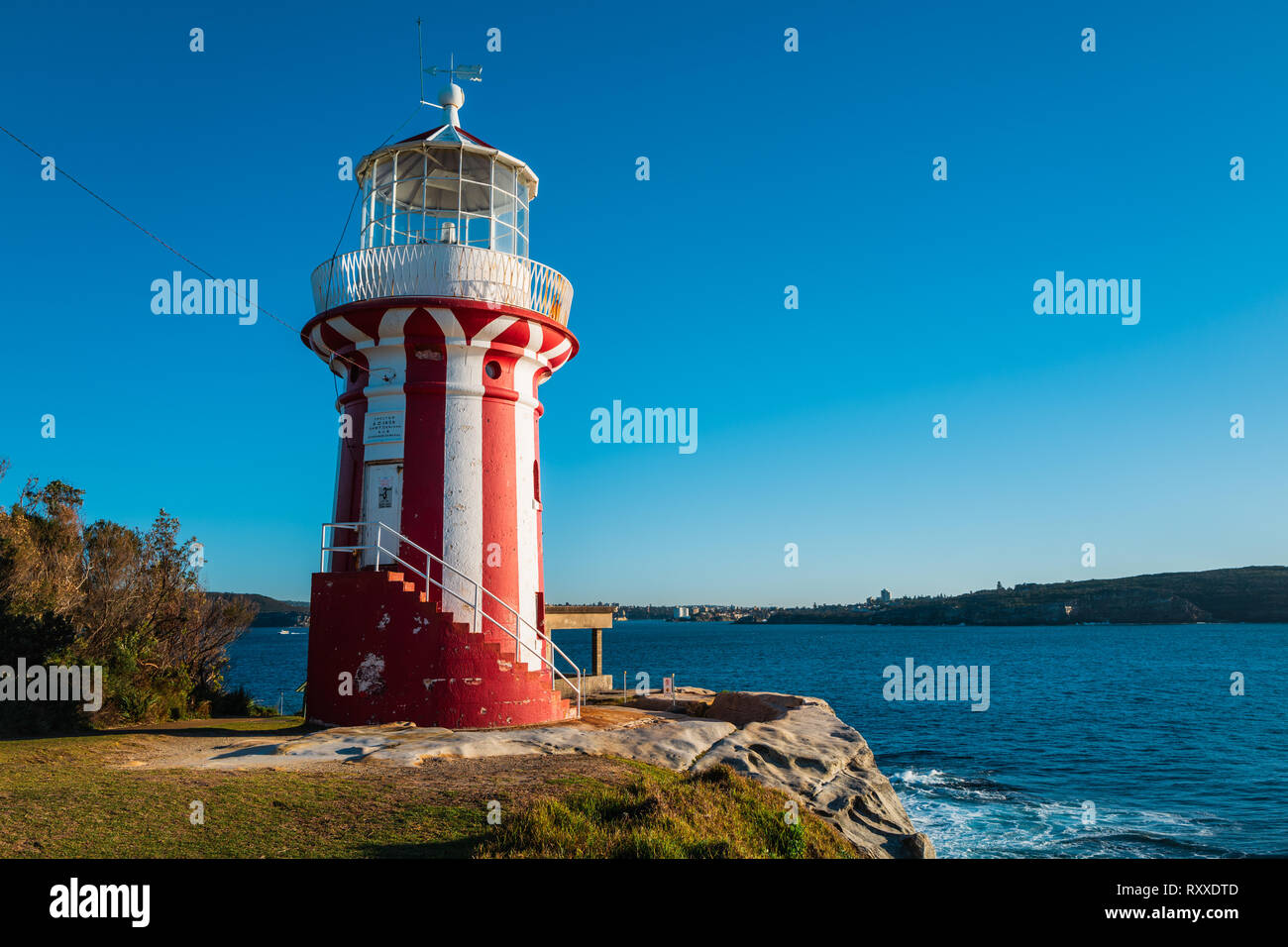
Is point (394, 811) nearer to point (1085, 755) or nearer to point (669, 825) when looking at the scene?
point (669, 825)

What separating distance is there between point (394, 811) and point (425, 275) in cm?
1001

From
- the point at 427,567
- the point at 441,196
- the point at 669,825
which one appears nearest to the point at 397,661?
the point at 427,567

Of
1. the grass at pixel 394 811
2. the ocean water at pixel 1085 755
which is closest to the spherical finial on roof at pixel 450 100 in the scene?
the grass at pixel 394 811

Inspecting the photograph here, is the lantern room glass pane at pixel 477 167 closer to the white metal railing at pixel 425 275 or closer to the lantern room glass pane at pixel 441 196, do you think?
the lantern room glass pane at pixel 441 196

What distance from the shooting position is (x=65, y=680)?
48.2 ft

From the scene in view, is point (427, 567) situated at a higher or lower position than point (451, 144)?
lower

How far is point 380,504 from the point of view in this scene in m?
15.8

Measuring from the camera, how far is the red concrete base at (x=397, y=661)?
1433 centimetres

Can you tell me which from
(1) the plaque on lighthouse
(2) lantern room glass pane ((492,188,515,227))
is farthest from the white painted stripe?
(2) lantern room glass pane ((492,188,515,227))

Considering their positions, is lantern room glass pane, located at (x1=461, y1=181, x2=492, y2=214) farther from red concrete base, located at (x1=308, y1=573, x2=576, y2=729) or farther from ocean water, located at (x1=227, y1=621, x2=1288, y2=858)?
ocean water, located at (x1=227, y1=621, x2=1288, y2=858)

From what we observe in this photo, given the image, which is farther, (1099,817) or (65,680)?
(1099,817)
